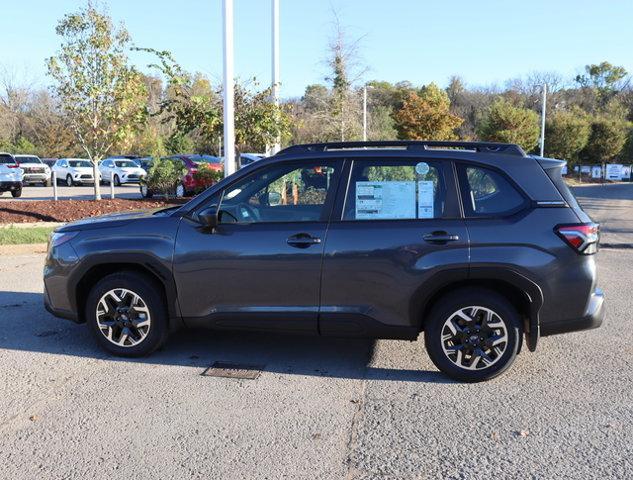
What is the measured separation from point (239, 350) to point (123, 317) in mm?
1055

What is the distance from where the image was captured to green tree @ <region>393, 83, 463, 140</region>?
33.7 m

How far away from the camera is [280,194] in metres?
4.85

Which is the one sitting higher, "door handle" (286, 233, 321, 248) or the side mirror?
the side mirror

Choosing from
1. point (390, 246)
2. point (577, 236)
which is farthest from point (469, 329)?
point (577, 236)

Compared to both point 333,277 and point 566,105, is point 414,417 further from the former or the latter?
point 566,105

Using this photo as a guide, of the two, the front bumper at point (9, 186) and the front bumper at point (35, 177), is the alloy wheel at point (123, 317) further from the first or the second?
the front bumper at point (35, 177)

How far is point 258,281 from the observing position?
15.1ft

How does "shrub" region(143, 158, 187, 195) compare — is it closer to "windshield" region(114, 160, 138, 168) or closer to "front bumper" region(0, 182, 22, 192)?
"front bumper" region(0, 182, 22, 192)

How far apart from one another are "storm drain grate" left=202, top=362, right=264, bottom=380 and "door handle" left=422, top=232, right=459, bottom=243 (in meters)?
1.73

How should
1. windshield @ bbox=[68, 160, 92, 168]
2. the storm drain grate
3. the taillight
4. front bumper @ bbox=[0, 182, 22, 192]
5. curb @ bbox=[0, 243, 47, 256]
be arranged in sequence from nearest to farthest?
the taillight, the storm drain grate, curb @ bbox=[0, 243, 47, 256], front bumper @ bbox=[0, 182, 22, 192], windshield @ bbox=[68, 160, 92, 168]

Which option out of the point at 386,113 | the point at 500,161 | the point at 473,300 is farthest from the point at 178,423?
the point at 386,113

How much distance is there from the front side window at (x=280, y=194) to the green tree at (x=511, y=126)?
39135 mm

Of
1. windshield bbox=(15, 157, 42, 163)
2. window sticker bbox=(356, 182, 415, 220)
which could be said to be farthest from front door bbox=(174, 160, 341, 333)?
windshield bbox=(15, 157, 42, 163)

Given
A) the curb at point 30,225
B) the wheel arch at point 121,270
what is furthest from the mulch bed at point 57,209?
the wheel arch at point 121,270
